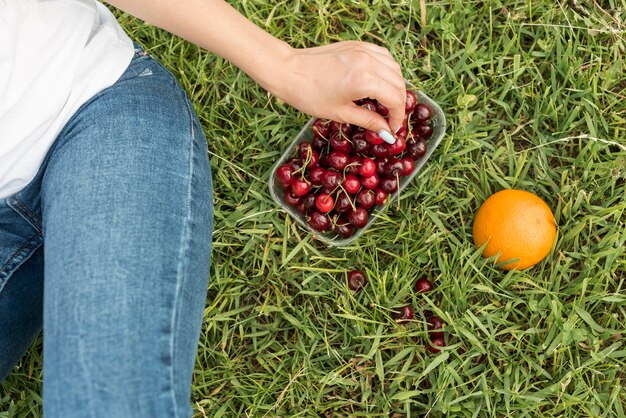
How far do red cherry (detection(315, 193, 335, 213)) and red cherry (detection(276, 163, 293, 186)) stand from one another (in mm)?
120

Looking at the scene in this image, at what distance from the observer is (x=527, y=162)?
6.94 ft

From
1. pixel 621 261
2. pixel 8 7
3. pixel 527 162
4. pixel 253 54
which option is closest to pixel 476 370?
pixel 621 261

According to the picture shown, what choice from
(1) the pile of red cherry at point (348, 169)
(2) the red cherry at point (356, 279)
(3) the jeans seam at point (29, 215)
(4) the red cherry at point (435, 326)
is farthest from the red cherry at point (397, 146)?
(3) the jeans seam at point (29, 215)

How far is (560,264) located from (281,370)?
1028 mm

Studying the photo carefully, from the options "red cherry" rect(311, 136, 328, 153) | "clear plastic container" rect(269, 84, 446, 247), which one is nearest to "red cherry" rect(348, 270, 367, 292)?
"clear plastic container" rect(269, 84, 446, 247)

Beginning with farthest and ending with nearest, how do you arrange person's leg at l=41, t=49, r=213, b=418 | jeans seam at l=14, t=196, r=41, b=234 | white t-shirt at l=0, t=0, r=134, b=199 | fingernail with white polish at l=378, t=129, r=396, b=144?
1. fingernail with white polish at l=378, t=129, r=396, b=144
2. jeans seam at l=14, t=196, r=41, b=234
3. white t-shirt at l=0, t=0, r=134, b=199
4. person's leg at l=41, t=49, r=213, b=418

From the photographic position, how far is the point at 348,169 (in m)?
1.94

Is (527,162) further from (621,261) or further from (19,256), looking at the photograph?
(19,256)

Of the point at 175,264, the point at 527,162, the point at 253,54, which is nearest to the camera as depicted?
the point at 175,264

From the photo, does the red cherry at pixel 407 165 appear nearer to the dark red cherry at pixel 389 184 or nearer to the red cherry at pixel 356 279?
the dark red cherry at pixel 389 184

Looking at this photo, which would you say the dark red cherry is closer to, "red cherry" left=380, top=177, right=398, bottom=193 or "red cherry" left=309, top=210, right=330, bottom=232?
"red cherry" left=380, top=177, right=398, bottom=193

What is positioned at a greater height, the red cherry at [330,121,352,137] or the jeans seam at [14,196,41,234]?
the jeans seam at [14,196,41,234]

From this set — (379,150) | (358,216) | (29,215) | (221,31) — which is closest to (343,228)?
(358,216)

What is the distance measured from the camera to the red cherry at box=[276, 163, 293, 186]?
196 centimetres
